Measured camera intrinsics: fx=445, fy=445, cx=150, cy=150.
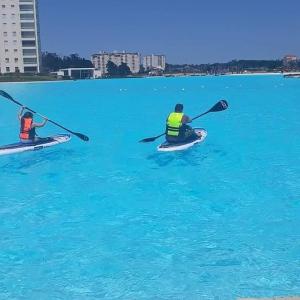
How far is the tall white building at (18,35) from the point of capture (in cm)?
10219

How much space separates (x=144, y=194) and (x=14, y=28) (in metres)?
101

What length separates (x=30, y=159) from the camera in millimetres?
14781

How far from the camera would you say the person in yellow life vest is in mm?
14789

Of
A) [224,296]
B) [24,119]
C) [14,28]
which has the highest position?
[14,28]

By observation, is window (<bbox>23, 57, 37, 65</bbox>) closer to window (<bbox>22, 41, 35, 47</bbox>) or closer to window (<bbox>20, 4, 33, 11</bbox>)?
window (<bbox>22, 41, 35, 47</bbox>)

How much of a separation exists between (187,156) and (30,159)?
17.1 ft

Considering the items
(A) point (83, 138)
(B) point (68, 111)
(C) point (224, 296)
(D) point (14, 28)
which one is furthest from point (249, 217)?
(D) point (14, 28)

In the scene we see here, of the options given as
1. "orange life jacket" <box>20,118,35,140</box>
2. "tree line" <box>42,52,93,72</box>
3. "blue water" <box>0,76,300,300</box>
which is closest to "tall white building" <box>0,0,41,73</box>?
"tree line" <box>42,52,93,72</box>

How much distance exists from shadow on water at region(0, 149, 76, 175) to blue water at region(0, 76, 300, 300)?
1.4 inches

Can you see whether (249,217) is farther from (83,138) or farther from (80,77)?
(80,77)

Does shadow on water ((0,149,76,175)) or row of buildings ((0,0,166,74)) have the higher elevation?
row of buildings ((0,0,166,74))

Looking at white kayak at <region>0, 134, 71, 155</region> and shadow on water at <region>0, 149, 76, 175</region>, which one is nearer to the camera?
shadow on water at <region>0, 149, 76, 175</region>

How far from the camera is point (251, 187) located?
11312 millimetres

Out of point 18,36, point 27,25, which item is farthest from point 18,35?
point 27,25
